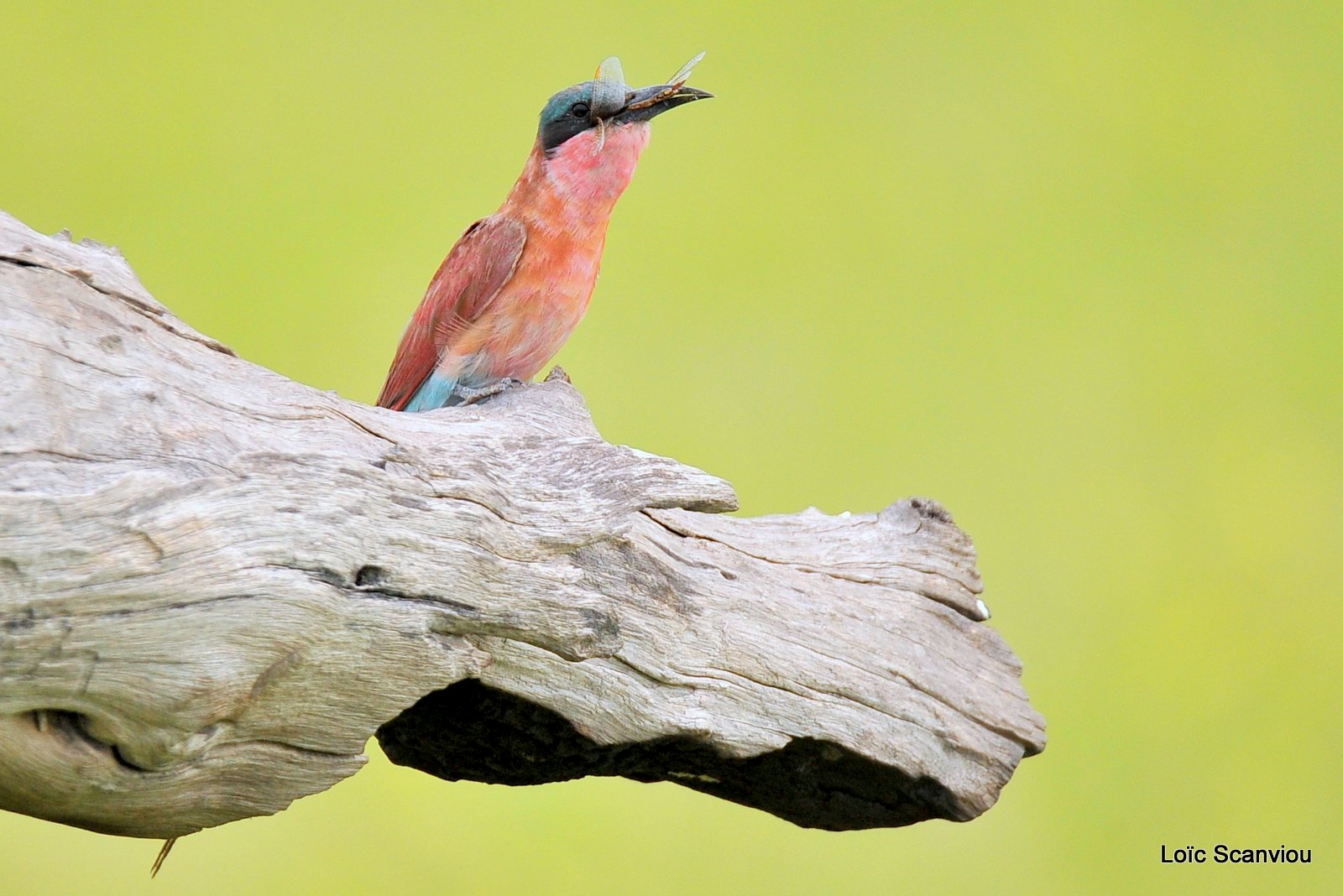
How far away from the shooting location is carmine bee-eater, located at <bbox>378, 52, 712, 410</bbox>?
2.18 meters

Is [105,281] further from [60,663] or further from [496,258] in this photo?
[496,258]

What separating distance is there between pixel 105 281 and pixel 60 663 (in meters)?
0.42

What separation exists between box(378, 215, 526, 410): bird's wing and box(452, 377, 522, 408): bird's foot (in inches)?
3.7

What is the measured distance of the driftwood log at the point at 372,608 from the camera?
3.95 feet

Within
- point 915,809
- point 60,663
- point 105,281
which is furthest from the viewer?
point 915,809

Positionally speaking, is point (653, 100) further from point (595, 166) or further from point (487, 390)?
point (487, 390)

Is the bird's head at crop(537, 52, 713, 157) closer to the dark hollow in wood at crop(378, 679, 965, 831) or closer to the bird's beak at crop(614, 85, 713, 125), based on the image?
the bird's beak at crop(614, 85, 713, 125)

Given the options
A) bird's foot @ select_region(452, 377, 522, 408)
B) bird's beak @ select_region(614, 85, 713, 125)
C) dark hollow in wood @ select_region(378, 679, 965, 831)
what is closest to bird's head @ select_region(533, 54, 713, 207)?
bird's beak @ select_region(614, 85, 713, 125)

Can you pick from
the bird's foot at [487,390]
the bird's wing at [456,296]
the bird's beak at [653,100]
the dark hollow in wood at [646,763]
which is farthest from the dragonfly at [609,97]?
the dark hollow in wood at [646,763]

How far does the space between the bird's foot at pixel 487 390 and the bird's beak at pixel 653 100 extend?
500 mm

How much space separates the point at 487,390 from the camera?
211 cm

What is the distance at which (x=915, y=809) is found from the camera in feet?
6.64

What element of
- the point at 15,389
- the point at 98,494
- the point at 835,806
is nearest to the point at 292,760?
the point at 98,494

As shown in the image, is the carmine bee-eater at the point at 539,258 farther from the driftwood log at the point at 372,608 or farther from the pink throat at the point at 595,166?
the driftwood log at the point at 372,608
